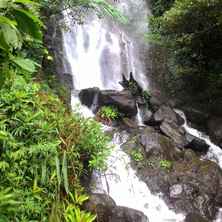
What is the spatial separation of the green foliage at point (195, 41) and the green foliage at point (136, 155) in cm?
417

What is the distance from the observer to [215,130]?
10.4m

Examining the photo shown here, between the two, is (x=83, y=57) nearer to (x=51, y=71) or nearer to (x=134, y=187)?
(x=51, y=71)

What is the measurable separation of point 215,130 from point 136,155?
3667mm

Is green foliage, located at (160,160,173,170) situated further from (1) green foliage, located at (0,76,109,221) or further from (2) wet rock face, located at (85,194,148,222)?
(1) green foliage, located at (0,76,109,221)

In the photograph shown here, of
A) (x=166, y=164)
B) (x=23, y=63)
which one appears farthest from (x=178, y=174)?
(x=23, y=63)

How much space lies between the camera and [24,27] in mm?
1215

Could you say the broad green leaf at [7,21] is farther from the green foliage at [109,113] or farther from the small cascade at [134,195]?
the green foliage at [109,113]

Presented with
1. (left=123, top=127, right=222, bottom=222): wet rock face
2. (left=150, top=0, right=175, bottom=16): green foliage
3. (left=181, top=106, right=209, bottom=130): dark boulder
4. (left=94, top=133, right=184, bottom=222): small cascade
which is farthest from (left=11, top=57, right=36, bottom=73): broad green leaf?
(left=150, top=0, right=175, bottom=16): green foliage

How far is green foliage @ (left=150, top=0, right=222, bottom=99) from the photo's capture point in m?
9.54

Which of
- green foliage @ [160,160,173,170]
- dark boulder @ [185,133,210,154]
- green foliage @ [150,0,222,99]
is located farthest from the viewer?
green foliage @ [150,0,222,99]

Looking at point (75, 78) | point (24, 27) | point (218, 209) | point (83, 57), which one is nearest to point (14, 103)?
A: point (24, 27)

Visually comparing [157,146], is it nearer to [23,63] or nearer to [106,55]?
[106,55]

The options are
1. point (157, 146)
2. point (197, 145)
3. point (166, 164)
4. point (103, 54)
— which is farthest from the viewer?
point (103, 54)

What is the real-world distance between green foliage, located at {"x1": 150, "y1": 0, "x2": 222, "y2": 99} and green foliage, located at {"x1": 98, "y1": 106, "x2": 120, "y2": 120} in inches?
118
